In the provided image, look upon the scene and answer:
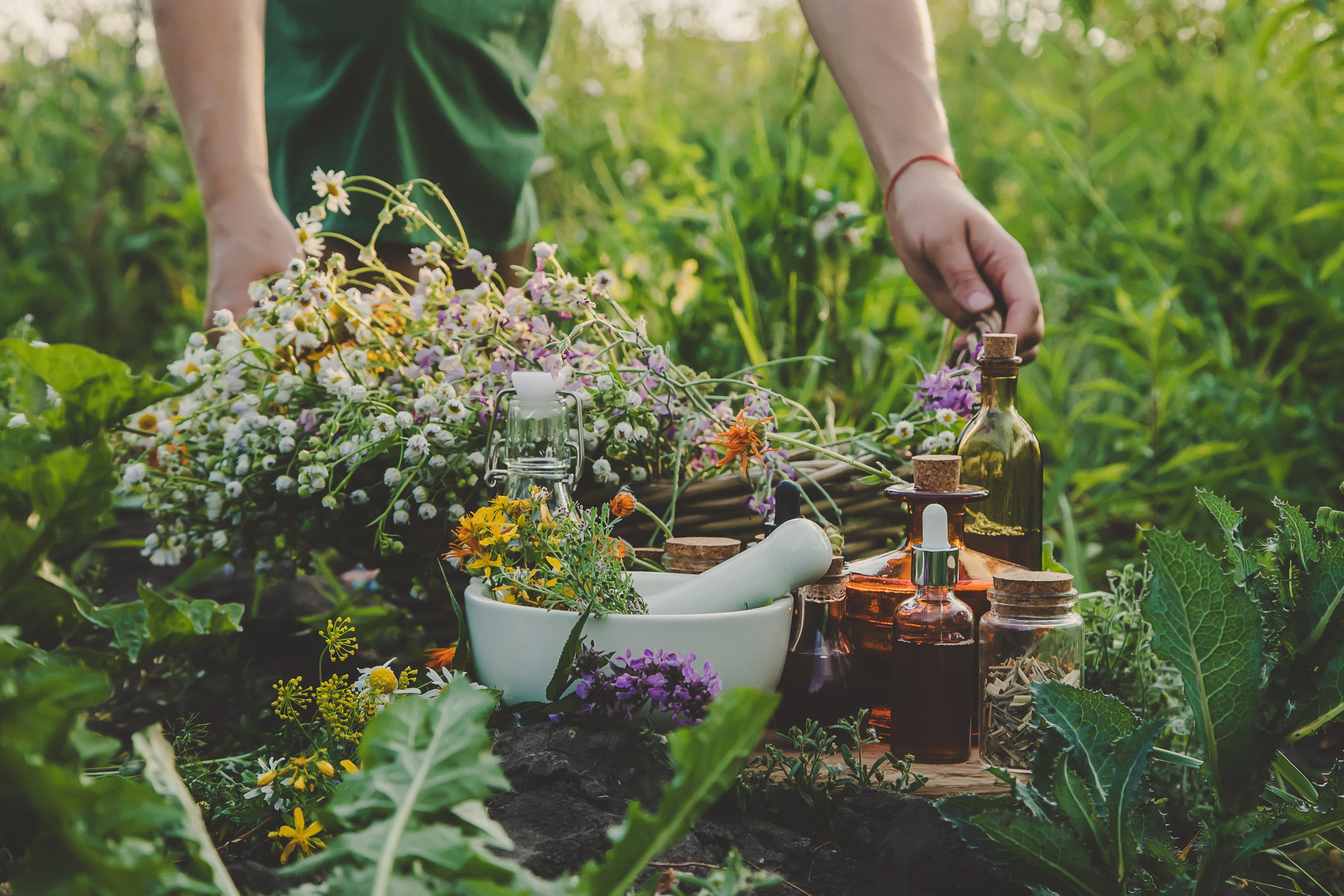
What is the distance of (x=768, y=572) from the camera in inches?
35.2

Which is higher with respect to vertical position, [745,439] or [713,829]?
[745,439]

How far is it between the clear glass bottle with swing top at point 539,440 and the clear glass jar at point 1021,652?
0.40 m

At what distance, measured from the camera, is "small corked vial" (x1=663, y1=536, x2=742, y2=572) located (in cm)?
101

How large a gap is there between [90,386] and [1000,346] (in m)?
0.81

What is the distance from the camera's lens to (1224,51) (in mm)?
3145

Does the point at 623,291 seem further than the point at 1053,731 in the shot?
Yes

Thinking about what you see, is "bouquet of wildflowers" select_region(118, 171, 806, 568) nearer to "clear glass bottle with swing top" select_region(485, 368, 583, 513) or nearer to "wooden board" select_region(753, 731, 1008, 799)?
"clear glass bottle with swing top" select_region(485, 368, 583, 513)

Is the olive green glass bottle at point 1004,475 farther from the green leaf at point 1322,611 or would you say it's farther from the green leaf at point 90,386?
the green leaf at point 90,386

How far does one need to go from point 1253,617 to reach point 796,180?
5.12 feet

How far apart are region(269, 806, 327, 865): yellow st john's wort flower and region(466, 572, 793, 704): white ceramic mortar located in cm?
19

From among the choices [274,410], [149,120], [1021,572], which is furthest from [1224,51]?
[149,120]

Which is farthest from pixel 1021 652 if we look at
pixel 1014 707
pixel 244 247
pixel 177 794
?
pixel 244 247

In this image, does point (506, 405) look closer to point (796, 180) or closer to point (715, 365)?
point (715, 365)

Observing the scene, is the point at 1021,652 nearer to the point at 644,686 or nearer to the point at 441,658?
the point at 644,686
